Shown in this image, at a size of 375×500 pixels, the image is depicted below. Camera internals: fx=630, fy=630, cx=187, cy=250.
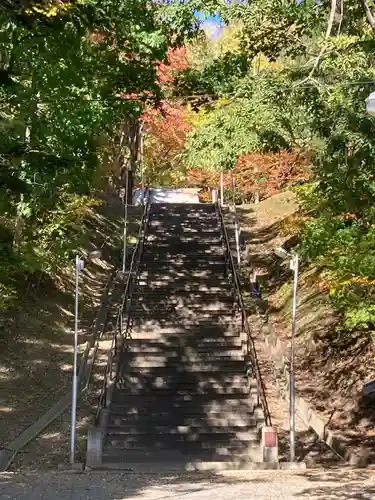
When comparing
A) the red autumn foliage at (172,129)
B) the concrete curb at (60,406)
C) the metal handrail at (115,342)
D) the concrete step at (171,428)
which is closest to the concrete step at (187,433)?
the concrete step at (171,428)

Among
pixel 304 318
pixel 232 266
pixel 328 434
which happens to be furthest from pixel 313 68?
pixel 232 266

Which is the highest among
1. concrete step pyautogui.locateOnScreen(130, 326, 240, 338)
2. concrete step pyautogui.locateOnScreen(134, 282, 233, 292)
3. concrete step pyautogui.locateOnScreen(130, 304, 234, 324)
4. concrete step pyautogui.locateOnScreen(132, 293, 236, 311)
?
concrete step pyautogui.locateOnScreen(134, 282, 233, 292)

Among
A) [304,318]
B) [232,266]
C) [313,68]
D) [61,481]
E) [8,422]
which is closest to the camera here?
[61,481]

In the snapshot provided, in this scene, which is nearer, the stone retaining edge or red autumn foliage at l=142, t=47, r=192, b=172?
the stone retaining edge

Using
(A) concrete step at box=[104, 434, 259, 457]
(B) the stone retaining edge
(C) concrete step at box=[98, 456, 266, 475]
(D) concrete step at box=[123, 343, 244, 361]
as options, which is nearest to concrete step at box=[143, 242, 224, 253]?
(B) the stone retaining edge

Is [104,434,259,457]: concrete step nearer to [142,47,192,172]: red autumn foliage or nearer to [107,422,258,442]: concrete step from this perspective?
[107,422,258,442]: concrete step

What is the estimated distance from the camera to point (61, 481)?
30.6 feet

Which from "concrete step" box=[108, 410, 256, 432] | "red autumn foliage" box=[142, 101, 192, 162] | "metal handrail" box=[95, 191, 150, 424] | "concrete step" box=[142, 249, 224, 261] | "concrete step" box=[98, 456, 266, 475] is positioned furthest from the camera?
"red autumn foliage" box=[142, 101, 192, 162]

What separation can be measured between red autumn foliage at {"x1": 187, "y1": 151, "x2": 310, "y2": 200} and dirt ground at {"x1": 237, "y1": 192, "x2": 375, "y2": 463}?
5897 mm

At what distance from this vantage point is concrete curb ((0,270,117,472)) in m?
11.6

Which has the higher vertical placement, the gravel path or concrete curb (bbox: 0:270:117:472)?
concrete curb (bbox: 0:270:117:472)

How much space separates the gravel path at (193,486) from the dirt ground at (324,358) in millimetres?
2154

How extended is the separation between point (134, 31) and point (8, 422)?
26.9ft

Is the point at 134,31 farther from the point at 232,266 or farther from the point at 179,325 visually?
the point at 232,266
